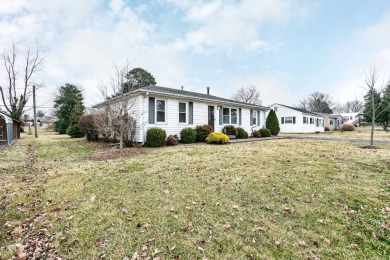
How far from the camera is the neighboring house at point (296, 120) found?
99.5 ft

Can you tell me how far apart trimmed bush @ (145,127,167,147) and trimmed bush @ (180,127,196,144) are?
1786mm

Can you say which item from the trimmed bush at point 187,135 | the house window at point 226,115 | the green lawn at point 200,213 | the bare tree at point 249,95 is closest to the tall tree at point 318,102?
the bare tree at point 249,95

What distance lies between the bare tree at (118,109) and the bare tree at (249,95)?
44570 millimetres

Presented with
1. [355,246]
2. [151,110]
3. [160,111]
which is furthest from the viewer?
[160,111]

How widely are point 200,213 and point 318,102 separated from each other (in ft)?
214

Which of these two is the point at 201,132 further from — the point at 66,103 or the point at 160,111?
the point at 66,103

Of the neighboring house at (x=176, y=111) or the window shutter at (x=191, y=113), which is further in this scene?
the window shutter at (x=191, y=113)

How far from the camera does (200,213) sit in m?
3.64

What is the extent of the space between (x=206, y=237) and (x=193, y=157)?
5.26 meters

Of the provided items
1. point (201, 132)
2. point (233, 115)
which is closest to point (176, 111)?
point (201, 132)

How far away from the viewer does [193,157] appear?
8.20m

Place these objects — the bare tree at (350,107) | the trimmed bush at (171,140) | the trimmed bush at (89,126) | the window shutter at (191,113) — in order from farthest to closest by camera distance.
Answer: the bare tree at (350,107)
the trimmed bush at (89,126)
the window shutter at (191,113)
the trimmed bush at (171,140)

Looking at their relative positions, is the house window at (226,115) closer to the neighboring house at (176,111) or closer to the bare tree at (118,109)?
the neighboring house at (176,111)

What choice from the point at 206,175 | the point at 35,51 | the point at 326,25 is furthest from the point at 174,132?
the point at 35,51
